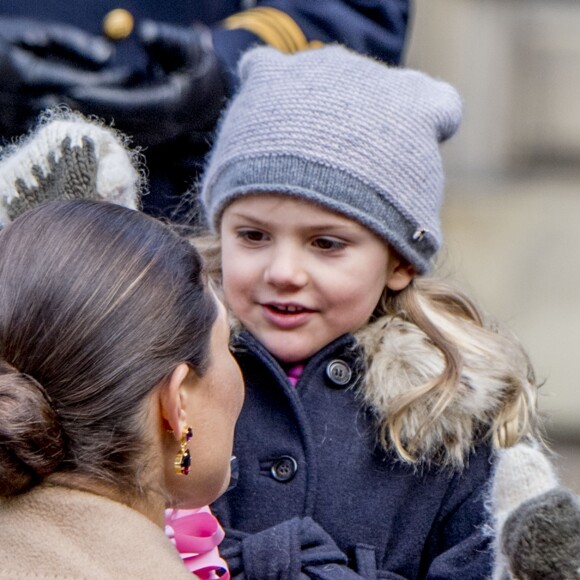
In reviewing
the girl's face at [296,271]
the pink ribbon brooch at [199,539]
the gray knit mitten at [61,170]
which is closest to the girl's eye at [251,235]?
the girl's face at [296,271]

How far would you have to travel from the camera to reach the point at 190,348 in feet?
5.87

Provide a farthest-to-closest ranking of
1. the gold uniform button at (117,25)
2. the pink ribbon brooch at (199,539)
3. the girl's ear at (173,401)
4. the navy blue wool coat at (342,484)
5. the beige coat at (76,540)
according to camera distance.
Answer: the gold uniform button at (117,25) < the navy blue wool coat at (342,484) < the pink ribbon brooch at (199,539) < the girl's ear at (173,401) < the beige coat at (76,540)

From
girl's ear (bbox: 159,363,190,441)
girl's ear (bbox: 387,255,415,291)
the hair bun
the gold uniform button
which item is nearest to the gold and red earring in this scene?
girl's ear (bbox: 159,363,190,441)

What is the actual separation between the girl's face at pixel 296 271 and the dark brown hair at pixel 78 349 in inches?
21.2

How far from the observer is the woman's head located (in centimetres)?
168

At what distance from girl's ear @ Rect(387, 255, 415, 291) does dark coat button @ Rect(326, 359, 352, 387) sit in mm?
188

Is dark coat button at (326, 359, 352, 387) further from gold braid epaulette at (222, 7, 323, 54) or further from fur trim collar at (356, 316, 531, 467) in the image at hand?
gold braid epaulette at (222, 7, 323, 54)

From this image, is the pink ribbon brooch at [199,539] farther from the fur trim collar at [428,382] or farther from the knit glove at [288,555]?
the fur trim collar at [428,382]

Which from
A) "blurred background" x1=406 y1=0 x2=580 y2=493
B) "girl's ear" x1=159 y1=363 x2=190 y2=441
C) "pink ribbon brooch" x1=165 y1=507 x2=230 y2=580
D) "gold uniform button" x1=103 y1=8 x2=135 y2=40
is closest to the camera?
"girl's ear" x1=159 y1=363 x2=190 y2=441

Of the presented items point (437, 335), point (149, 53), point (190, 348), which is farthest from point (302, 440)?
point (149, 53)

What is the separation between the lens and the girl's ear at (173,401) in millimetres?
1749

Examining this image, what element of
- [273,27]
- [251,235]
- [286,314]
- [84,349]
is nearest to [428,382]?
[286,314]

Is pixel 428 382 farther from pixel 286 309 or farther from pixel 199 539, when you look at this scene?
pixel 199 539

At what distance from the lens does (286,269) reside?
88.3 inches
